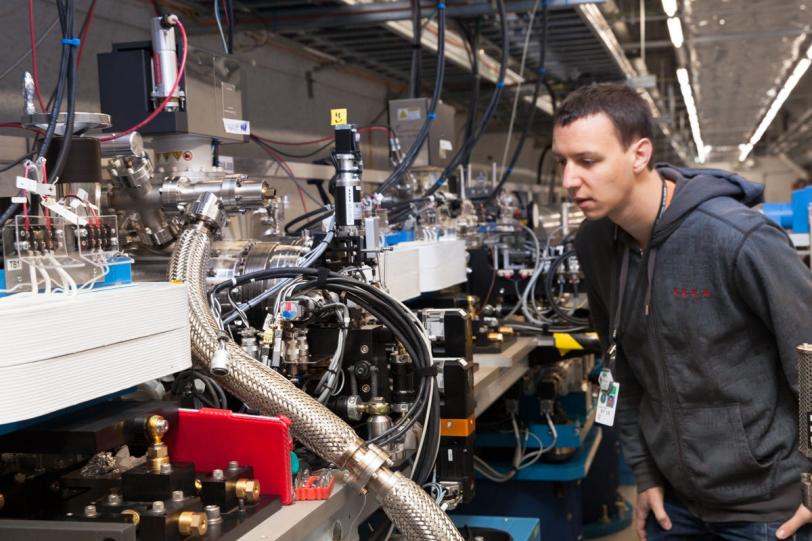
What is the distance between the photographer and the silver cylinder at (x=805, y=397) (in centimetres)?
141

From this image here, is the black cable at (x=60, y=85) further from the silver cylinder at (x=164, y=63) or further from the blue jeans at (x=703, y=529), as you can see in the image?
the blue jeans at (x=703, y=529)

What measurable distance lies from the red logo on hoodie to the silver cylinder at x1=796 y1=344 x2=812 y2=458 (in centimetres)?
29

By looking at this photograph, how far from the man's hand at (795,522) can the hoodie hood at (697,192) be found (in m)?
0.55

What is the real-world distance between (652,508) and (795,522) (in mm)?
319

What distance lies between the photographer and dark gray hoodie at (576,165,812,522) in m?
1.66

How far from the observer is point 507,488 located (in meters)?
3.32

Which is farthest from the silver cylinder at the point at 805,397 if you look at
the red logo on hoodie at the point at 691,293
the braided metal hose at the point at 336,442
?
the braided metal hose at the point at 336,442

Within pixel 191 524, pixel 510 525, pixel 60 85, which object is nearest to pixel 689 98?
pixel 510 525

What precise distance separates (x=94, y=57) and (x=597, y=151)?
1927 millimetres

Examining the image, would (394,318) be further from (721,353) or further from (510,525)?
(510,525)

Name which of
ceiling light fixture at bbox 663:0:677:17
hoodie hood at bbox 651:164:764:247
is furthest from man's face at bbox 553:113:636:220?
ceiling light fixture at bbox 663:0:677:17

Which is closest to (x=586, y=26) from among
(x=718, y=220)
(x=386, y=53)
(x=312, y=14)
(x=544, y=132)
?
(x=386, y=53)

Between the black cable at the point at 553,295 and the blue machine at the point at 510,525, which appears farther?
the black cable at the point at 553,295

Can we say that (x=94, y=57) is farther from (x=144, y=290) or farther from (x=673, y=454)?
(x=673, y=454)
